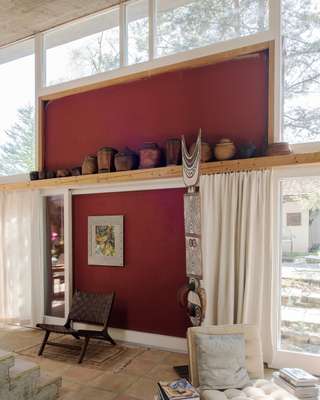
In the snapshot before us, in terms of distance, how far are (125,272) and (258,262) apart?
2015 millimetres

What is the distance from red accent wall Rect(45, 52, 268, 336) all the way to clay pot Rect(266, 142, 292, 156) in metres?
0.27

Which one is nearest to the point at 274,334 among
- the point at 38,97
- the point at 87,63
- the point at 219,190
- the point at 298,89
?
the point at 219,190

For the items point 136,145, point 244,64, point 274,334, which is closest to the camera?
point 274,334

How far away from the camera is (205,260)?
4219 millimetres

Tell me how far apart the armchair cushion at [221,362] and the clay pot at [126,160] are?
2.58 metres

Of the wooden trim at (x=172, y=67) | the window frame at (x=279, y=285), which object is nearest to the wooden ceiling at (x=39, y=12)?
the wooden trim at (x=172, y=67)

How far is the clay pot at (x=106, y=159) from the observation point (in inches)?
196

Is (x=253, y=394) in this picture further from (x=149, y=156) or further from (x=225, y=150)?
(x=149, y=156)

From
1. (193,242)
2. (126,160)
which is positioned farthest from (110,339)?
(126,160)

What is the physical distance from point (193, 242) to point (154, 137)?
→ 6.12ft

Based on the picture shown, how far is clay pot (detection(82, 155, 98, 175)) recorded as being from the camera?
515 cm

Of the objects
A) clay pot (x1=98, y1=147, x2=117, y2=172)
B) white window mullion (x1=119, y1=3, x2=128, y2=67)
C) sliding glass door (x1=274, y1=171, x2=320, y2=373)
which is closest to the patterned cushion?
sliding glass door (x1=274, y1=171, x2=320, y2=373)

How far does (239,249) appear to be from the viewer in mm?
4070

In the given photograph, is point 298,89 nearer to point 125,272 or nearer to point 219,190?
point 219,190
